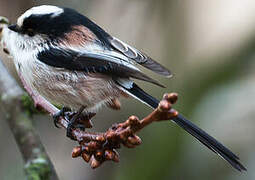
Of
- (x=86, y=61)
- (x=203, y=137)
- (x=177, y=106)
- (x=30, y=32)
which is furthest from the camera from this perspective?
(x=177, y=106)

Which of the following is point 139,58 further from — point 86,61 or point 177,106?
point 177,106

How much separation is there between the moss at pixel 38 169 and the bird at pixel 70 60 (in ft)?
0.97

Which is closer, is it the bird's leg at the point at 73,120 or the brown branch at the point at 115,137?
the brown branch at the point at 115,137

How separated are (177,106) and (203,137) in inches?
33.0

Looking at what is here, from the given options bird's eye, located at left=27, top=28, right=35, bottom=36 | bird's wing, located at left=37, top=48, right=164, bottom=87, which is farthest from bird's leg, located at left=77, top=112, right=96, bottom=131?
bird's eye, located at left=27, top=28, right=35, bottom=36

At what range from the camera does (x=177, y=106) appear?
3.41 meters

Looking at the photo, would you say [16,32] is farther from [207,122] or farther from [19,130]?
[207,122]

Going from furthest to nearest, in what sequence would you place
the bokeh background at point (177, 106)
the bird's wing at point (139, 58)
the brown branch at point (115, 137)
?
the bokeh background at point (177, 106) → the bird's wing at point (139, 58) → the brown branch at point (115, 137)

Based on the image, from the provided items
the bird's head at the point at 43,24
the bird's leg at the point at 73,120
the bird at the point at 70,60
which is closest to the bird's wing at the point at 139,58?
the bird at the point at 70,60

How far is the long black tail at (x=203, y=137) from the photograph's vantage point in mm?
2448

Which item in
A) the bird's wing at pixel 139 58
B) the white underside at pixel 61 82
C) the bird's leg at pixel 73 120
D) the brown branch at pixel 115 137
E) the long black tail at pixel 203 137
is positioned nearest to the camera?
the brown branch at pixel 115 137

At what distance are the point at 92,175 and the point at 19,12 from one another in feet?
4.51

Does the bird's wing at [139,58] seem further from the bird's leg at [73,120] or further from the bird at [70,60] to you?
the bird's leg at [73,120]

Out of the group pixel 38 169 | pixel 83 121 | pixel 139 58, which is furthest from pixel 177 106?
pixel 38 169
